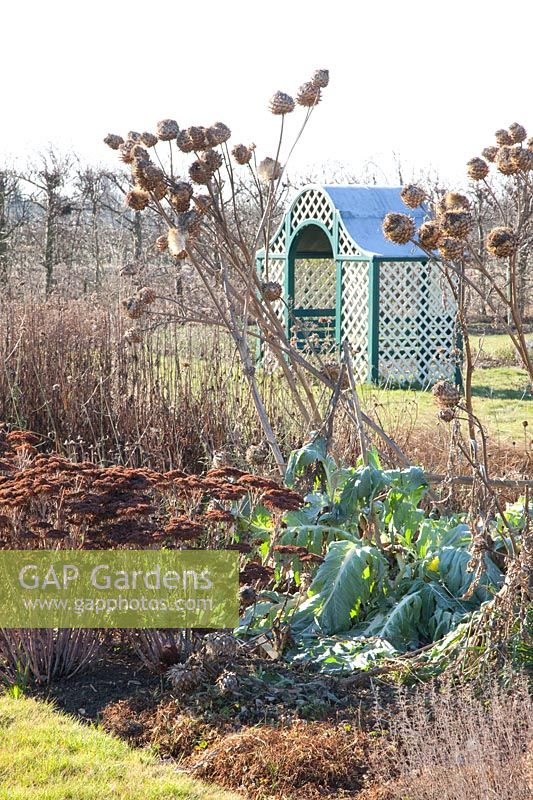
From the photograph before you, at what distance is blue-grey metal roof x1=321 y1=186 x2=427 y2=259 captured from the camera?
11.1m

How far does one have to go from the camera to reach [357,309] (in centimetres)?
1160

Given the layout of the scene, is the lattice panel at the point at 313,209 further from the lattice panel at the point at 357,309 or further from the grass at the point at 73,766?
the grass at the point at 73,766

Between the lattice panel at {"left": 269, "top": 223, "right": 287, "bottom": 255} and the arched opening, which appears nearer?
the lattice panel at {"left": 269, "top": 223, "right": 287, "bottom": 255}

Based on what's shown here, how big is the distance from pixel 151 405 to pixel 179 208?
229 cm

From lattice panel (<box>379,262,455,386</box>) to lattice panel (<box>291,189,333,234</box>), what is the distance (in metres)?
0.98

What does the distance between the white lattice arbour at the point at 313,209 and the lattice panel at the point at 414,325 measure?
96 centimetres

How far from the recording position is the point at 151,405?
5.78m

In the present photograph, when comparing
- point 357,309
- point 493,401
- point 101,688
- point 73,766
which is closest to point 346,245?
point 357,309

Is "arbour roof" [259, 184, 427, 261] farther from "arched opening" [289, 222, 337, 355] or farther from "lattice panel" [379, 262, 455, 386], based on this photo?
"arched opening" [289, 222, 337, 355]

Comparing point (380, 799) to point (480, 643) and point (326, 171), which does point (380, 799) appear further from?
point (326, 171)

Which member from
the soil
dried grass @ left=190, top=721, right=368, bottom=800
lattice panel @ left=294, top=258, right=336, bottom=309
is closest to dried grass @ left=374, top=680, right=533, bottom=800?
dried grass @ left=190, top=721, right=368, bottom=800

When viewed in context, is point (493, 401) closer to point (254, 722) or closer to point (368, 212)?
point (368, 212)

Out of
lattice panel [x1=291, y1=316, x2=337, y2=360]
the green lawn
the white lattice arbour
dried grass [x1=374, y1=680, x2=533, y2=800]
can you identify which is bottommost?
dried grass [x1=374, y1=680, x2=533, y2=800]

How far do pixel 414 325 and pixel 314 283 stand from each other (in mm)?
2168
